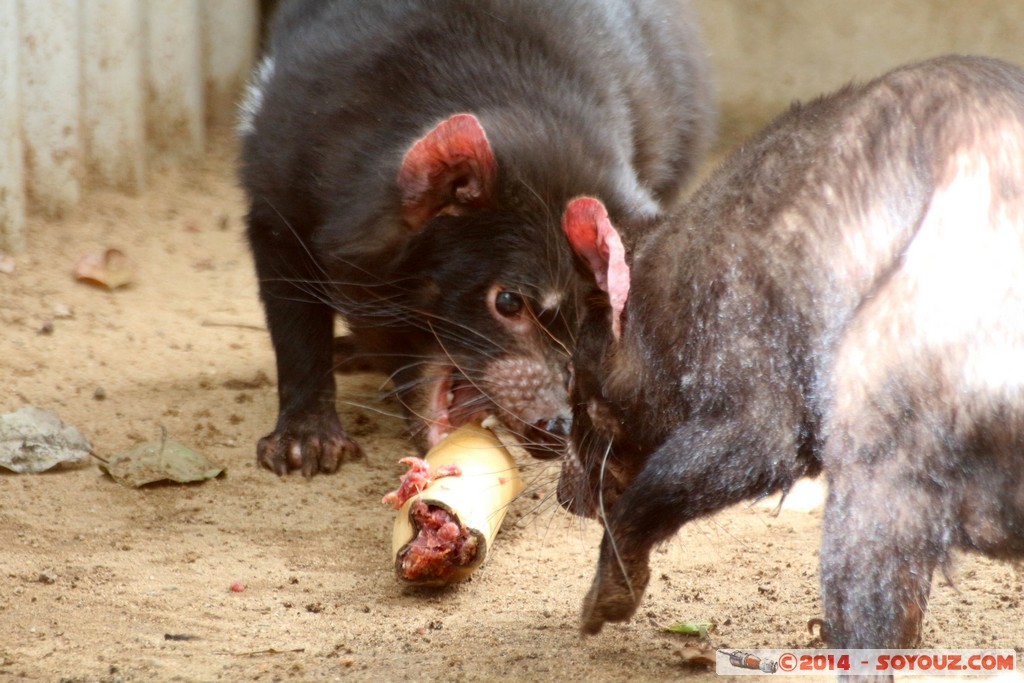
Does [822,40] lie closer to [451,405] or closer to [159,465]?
[451,405]

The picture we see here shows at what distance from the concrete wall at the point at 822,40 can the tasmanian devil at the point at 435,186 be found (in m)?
2.94

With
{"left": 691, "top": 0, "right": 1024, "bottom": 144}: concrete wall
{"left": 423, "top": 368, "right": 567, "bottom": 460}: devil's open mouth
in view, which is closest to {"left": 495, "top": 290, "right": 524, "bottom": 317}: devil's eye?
{"left": 423, "top": 368, "right": 567, "bottom": 460}: devil's open mouth

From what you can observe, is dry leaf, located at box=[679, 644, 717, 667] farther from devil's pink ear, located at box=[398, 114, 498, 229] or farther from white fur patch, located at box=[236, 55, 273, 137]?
white fur patch, located at box=[236, 55, 273, 137]

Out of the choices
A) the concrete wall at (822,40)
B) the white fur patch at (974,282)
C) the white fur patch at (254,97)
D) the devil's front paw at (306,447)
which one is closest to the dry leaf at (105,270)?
the white fur patch at (254,97)

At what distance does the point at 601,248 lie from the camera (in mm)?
2971

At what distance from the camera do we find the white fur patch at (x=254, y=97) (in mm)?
4266

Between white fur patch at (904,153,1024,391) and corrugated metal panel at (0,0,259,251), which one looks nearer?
white fur patch at (904,153,1024,391)

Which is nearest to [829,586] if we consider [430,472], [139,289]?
[430,472]

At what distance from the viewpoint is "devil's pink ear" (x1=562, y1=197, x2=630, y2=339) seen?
278 centimetres

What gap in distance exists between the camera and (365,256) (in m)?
3.78

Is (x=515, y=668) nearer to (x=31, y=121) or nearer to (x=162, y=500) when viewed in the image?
(x=162, y=500)

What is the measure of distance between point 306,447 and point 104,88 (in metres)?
2.36

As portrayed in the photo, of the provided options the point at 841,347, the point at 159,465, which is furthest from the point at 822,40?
the point at 841,347

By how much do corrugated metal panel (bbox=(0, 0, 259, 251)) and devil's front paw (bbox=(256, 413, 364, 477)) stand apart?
174 centimetres
